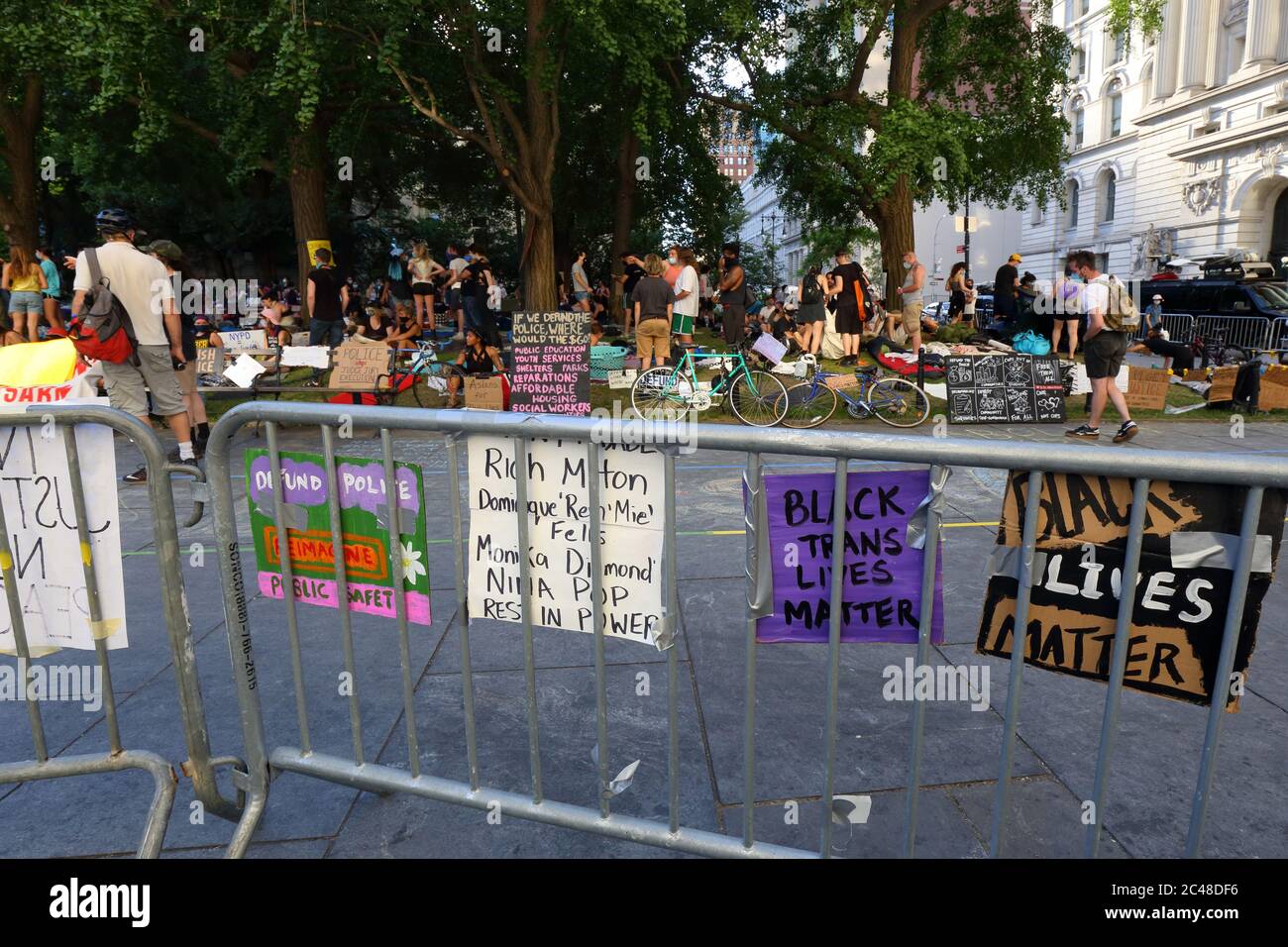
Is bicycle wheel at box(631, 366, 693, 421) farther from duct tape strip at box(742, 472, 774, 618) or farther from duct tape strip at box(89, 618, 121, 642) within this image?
duct tape strip at box(742, 472, 774, 618)

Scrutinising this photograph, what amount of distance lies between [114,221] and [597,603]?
6.99 meters

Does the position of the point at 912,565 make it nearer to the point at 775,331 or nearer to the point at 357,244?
the point at 775,331

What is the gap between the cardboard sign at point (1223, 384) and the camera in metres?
12.1

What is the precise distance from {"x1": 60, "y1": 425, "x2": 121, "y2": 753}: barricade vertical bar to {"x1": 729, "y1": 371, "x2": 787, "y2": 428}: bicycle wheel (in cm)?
895

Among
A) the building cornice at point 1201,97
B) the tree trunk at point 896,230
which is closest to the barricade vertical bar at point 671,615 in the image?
the tree trunk at point 896,230

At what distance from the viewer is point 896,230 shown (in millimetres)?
19344

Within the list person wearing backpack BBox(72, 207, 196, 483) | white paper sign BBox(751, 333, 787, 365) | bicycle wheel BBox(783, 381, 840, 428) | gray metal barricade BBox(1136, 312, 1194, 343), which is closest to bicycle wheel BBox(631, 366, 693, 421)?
white paper sign BBox(751, 333, 787, 365)

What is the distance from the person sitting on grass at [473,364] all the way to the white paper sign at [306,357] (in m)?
1.84

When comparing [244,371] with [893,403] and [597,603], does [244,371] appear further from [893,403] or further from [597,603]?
[597,603]

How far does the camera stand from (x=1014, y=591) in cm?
215

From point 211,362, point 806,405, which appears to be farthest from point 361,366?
point 806,405

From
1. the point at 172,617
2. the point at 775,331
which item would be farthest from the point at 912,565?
the point at 775,331

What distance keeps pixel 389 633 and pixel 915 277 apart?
45.4ft

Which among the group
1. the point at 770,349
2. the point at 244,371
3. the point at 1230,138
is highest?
the point at 1230,138
